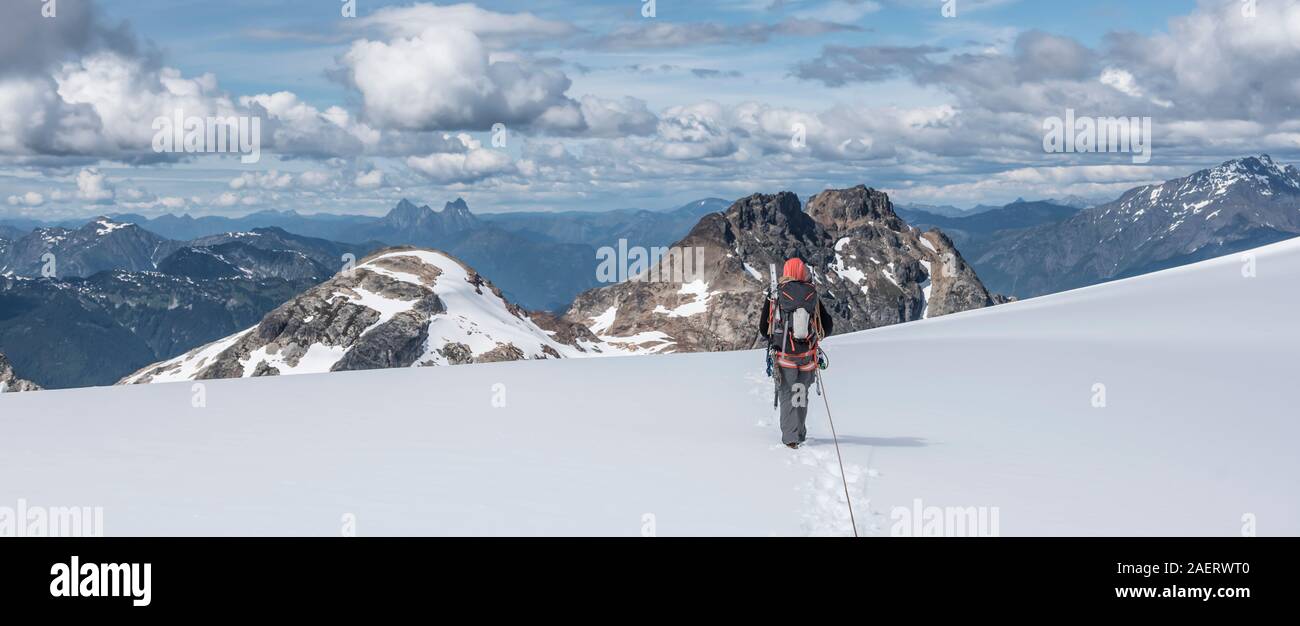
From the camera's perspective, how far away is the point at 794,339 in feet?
55.8

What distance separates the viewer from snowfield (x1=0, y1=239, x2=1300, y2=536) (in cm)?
1177

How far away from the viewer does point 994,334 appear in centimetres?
3766

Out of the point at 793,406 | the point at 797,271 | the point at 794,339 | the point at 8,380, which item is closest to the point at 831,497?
the point at 793,406

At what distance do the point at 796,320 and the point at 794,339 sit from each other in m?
0.35

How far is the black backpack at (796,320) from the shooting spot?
55.4 feet

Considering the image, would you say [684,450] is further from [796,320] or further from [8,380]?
[8,380]

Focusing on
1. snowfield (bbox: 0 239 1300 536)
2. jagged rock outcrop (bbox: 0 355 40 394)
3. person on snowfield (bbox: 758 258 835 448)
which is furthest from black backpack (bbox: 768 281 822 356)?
jagged rock outcrop (bbox: 0 355 40 394)

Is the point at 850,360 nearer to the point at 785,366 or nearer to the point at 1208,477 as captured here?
the point at 785,366

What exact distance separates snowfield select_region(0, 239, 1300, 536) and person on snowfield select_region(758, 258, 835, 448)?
26.2 inches

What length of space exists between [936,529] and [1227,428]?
9.89 m

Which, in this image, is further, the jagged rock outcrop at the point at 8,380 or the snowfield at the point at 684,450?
the jagged rock outcrop at the point at 8,380

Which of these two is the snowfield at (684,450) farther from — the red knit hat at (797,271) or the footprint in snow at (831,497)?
the red knit hat at (797,271)

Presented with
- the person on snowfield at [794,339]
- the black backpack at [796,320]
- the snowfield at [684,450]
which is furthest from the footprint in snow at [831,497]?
the black backpack at [796,320]
